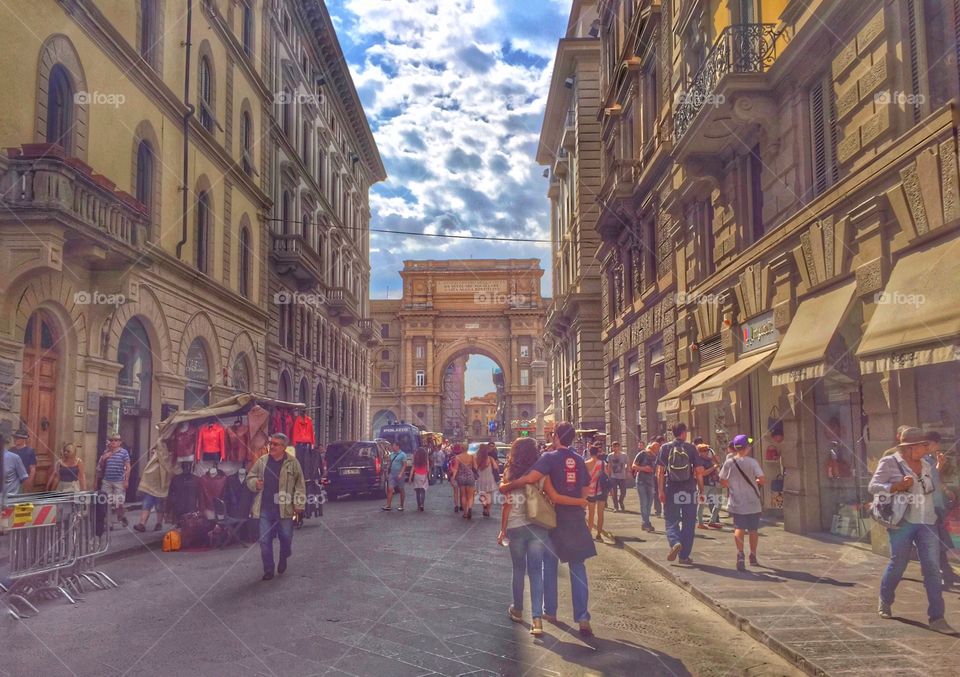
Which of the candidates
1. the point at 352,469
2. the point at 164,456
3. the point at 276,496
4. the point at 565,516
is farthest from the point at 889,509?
the point at 352,469

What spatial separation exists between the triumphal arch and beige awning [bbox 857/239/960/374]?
67.1 meters

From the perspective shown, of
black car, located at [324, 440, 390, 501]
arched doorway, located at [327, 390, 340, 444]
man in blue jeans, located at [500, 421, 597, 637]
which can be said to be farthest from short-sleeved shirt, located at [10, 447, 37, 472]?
arched doorway, located at [327, 390, 340, 444]

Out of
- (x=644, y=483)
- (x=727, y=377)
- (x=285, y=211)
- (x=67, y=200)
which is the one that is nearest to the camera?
(x=67, y=200)

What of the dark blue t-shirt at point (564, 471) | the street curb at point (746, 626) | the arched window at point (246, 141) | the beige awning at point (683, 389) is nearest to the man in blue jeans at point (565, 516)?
the dark blue t-shirt at point (564, 471)

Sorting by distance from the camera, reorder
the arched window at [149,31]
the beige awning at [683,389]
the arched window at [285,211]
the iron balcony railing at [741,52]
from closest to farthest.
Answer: the iron balcony railing at [741,52] → the beige awning at [683,389] → the arched window at [149,31] → the arched window at [285,211]

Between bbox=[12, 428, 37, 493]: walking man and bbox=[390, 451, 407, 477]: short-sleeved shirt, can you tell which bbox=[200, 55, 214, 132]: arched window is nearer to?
bbox=[390, 451, 407, 477]: short-sleeved shirt

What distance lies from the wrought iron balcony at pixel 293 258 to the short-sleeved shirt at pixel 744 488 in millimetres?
23259

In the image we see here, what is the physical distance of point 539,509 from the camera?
23.2ft

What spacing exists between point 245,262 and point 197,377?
5.58 meters

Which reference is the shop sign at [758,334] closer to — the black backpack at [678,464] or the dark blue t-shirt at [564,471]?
the black backpack at [678,464]

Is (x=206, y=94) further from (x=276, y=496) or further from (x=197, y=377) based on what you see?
(x=276, y=496)

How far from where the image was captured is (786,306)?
13398 mm

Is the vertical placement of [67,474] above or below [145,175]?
below

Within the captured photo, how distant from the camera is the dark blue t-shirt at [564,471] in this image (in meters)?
7.13
